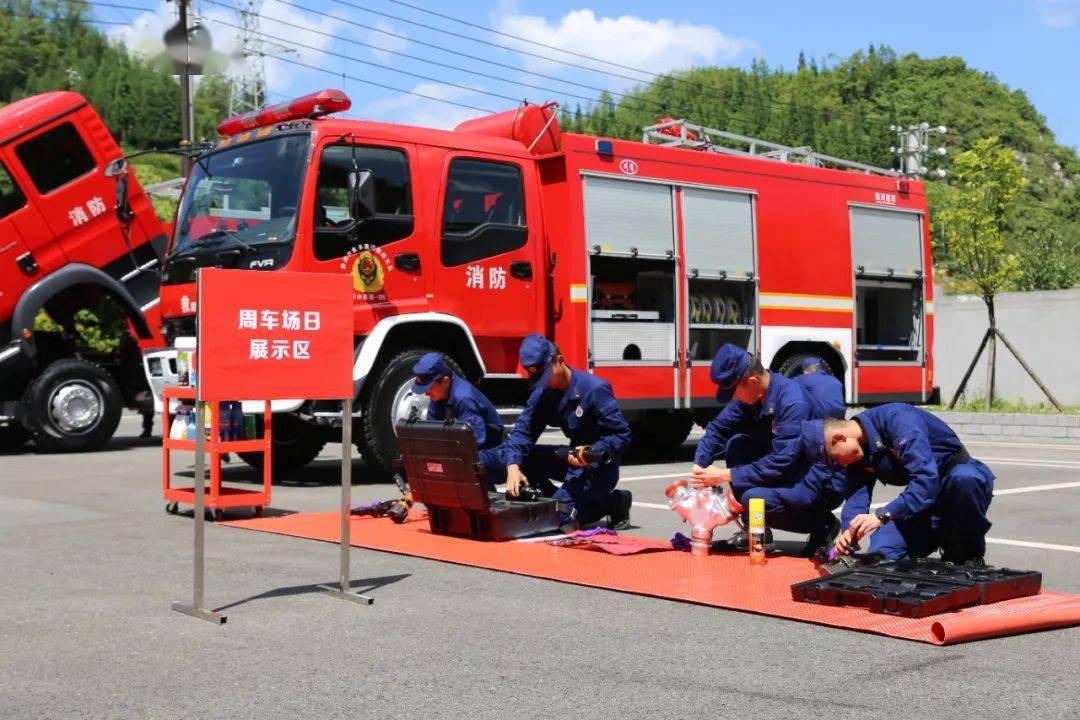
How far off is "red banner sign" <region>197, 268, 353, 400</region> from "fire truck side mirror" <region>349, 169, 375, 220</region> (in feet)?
14.1

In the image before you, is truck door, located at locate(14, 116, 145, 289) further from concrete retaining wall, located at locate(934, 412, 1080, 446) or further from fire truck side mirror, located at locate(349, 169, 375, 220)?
concrete retaining wall, located at locate(934, 412, 1080, 446)

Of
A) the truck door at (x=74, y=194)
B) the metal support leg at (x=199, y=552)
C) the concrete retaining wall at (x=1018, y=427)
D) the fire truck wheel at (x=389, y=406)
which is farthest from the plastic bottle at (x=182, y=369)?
the concrete retaining wall at (x=1018, y=427)

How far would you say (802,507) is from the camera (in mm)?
7875

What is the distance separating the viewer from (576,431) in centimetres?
905

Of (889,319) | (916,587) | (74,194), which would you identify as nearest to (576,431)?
(916,587)

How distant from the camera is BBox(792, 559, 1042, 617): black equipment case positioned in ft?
19.1

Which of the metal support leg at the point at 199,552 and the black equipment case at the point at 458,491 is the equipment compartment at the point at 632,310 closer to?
the black equipment case at the point at 458,491

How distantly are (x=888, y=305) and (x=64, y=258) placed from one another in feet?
33.4

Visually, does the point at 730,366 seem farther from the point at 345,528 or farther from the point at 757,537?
the point at 345,528

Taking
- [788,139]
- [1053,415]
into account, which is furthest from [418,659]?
[788,139]

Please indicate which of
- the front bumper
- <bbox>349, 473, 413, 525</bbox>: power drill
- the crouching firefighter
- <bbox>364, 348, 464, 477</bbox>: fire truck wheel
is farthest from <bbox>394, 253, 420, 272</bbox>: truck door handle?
the crouching firefighter

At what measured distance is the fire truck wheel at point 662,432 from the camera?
15.3m

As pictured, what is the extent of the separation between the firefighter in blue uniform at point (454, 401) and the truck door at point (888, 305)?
7183 millimetres

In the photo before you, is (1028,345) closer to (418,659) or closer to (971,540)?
(971,540)
